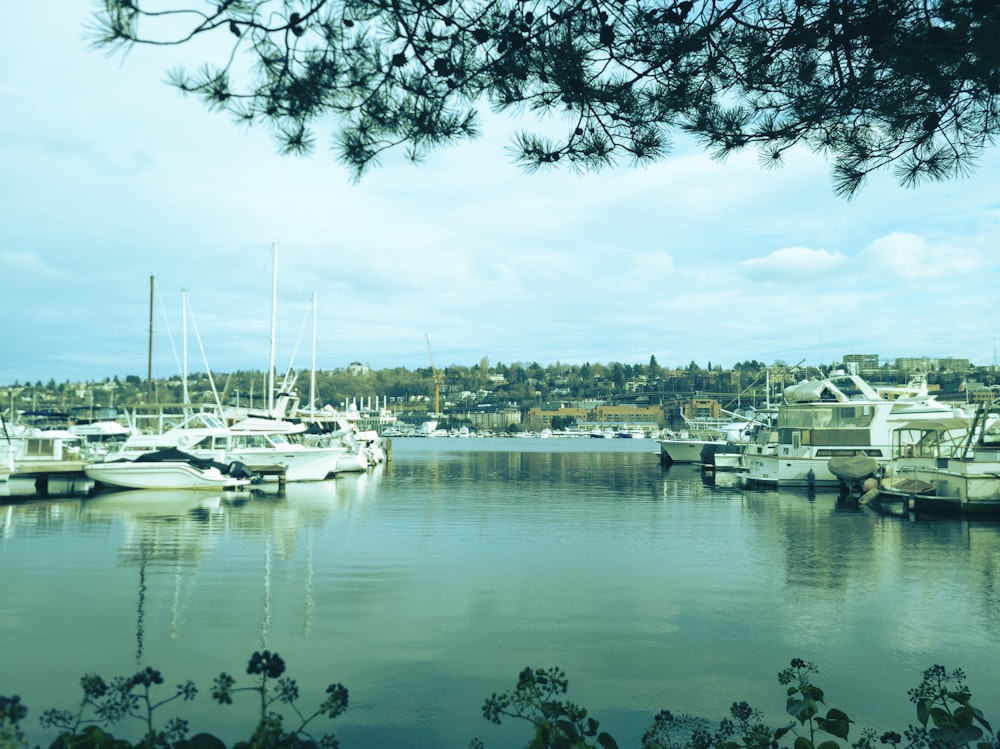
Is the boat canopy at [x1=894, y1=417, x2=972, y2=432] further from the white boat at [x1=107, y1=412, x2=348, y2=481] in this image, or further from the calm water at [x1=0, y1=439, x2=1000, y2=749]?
the white boat at [x1=107, y1=412, x2=348, y2=481]

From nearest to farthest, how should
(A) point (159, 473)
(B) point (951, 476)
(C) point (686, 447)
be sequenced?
(B) point (951, 476) → (A) point (159, 473) → (C) point (686, 447)

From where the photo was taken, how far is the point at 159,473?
35125mm

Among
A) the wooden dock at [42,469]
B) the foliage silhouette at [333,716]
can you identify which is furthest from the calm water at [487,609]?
the wooden dock at [42,469]

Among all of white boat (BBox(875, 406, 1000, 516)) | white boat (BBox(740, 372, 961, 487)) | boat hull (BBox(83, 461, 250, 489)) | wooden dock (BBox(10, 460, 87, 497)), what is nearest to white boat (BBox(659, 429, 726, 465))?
white boat (BBox(740, 372, 961, 487))

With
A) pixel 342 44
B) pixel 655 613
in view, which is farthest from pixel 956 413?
pixel 342 44

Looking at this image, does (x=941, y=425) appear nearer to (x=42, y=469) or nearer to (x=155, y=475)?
(x=155, y=475)

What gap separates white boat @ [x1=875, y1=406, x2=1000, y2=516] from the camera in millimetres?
27203

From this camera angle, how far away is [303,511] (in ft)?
99.1

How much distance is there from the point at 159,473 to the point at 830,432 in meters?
31.4

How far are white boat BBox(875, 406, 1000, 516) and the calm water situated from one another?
4.71 ft

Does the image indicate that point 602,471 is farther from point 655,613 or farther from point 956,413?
point 655,613

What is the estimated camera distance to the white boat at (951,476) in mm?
27203

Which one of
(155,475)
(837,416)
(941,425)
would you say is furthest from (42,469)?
(941,425)

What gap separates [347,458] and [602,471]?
71.5 ft
